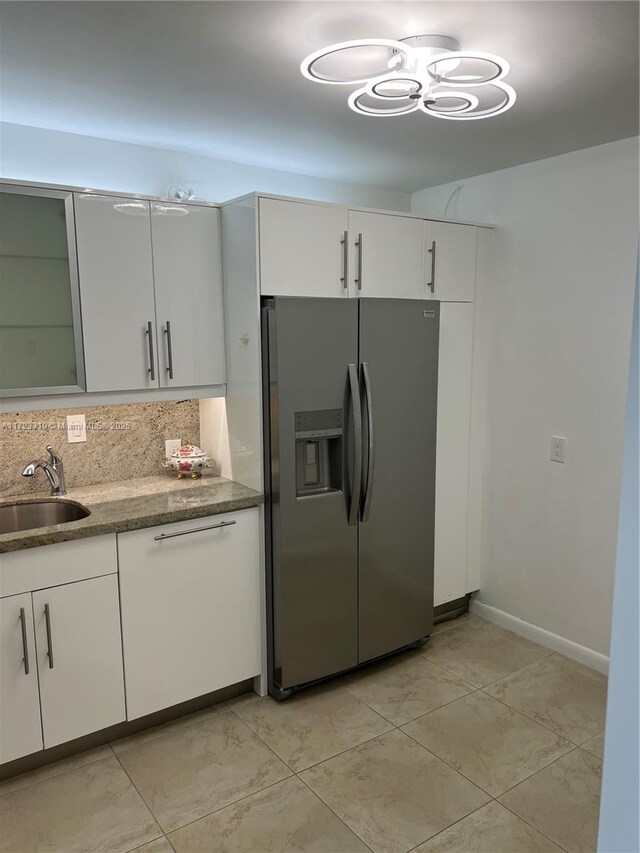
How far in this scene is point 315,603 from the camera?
2.80 m

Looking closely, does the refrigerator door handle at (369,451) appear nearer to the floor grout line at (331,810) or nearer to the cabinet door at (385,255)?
the cabinet door at (385,255)

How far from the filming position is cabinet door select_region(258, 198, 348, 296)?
8.52ft

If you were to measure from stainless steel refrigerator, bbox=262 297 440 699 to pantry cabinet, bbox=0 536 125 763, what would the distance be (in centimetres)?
71

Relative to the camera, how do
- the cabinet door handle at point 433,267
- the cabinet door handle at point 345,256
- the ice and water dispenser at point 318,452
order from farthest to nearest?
the cabinet door handle at point 433,267, the cabinet door handle at point 345,256, the ice and water dispenser at point 318,452

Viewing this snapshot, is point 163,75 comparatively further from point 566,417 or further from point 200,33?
point 566,417

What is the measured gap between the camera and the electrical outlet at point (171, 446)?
3135 mm

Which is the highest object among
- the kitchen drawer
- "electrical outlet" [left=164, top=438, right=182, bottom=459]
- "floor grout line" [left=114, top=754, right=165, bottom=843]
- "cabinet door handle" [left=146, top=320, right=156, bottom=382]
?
"cabinet door handle" [left=146, top=320, right=156, bottom=382]

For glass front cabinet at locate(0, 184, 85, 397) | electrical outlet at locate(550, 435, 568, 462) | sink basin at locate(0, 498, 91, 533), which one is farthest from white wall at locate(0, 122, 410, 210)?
electrical outlet at locate(550, 435, 568, 462)

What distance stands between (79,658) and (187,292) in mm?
1532

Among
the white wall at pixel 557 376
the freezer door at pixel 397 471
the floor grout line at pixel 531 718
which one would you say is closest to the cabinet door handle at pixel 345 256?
the freezer door at pixel 397 471

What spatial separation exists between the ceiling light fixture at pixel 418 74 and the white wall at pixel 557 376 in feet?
3.57

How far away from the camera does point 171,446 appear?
3.14m

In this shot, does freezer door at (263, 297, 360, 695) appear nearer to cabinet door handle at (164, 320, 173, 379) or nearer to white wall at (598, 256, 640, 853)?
cabinet door handle at (164, 320, 173, 379)

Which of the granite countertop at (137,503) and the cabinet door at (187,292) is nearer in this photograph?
the granite countertop at (137,503)
